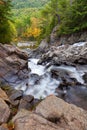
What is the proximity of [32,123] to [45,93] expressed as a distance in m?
8.94

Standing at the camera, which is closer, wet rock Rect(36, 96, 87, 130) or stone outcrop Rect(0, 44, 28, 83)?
wet rock Rect(36, 96, 87, 130)

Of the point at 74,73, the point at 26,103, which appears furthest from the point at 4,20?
the point at 26,103

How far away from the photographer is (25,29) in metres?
114

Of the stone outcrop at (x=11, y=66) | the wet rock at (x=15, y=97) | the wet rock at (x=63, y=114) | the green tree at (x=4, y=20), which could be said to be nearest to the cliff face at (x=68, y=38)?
the green tree at (x=4, y=20)

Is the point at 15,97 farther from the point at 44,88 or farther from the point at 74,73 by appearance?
the point at 74,73

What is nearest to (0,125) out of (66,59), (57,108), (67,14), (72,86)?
(57,108)

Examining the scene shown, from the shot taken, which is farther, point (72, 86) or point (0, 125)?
point (72, 86)

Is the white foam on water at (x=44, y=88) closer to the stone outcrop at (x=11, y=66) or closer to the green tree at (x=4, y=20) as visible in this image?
the stone outcrop at (x=11, y=66)

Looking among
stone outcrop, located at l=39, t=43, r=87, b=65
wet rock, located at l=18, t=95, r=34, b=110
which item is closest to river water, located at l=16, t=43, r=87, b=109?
wet rock, located at l=18, t=95, r=34, b=110

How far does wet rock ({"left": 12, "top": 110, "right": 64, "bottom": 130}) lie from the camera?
838 cm

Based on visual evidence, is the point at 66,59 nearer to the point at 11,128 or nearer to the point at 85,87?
the point at 85,87

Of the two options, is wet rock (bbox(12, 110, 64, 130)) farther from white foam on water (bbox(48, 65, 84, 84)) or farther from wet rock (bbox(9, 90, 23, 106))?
white foam on water (bbox(48, 65, 84, 84))

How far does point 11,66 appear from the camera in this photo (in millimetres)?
20609

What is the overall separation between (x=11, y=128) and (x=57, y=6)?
4411 cm
